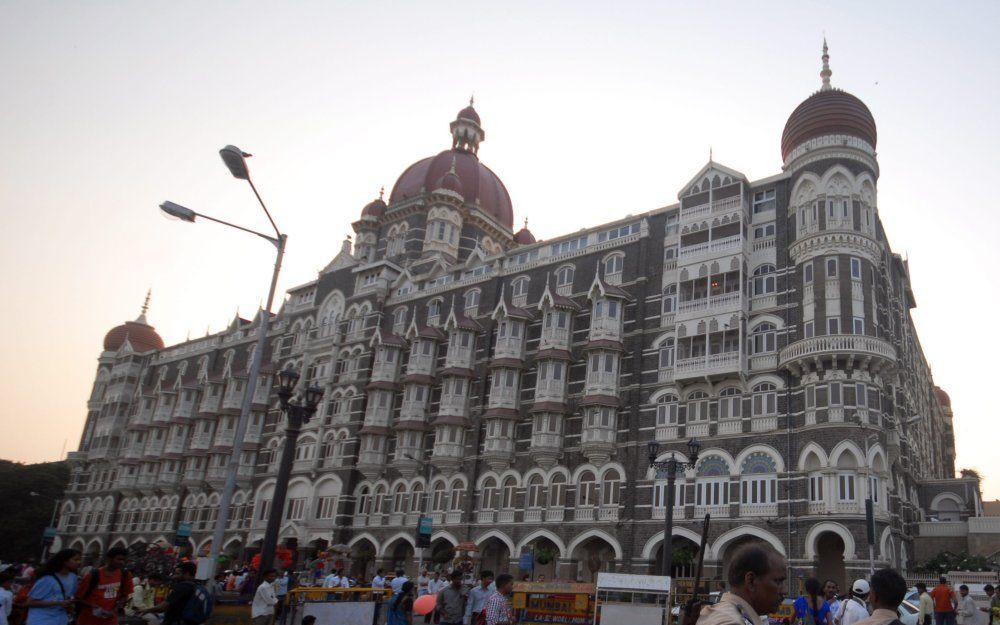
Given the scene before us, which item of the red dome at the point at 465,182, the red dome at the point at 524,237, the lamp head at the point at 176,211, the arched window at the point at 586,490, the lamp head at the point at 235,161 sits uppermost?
the red dome at the point at 465,182

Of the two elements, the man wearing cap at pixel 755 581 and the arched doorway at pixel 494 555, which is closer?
the man wearing cap at pixel 755 581

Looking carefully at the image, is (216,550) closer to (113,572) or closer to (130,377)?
(113,572)

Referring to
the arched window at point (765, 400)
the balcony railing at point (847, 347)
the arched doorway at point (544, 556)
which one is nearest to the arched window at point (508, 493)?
the arched doorway at point (544, 556)

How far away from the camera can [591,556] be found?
3784 centimetres

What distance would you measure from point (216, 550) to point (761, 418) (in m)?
23.8

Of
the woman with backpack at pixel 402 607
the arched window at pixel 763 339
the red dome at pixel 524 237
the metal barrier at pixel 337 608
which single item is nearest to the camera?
the metal barrier at pixel 337 608

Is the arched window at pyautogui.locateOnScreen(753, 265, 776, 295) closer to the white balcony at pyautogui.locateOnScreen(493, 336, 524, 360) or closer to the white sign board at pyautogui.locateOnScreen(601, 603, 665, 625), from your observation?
the white balcony at pyautogui.locateOnScreen(493, 336, 524, 360)

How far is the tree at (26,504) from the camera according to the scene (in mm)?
70625

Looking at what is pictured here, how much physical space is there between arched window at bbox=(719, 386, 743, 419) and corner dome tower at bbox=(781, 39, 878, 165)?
11.6 m

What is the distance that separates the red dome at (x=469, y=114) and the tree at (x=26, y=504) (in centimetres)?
5060

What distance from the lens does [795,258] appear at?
3556 centimetres

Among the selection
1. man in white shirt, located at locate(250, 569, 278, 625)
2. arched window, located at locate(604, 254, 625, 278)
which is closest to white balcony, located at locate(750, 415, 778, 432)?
arched window, located at locate(604, 254, 625, 278)

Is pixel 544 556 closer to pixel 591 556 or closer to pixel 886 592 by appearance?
pixel 591 556

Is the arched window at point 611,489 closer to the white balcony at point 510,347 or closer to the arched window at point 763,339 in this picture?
the arched window at point 763,339
